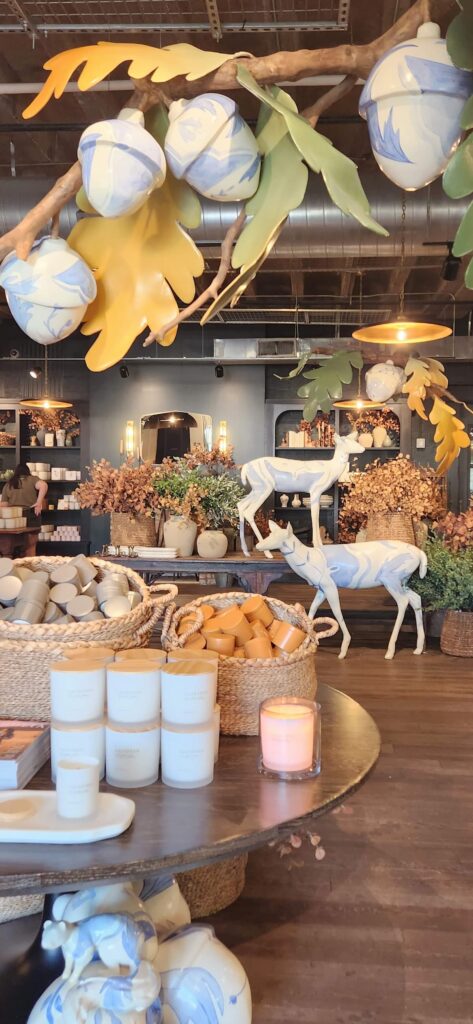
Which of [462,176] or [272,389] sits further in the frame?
[272,389]

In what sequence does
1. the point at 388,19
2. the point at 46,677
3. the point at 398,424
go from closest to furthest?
the point at 46,677 → the point at 388,19 → the point at 398,424

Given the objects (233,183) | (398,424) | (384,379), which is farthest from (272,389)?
(233,183)

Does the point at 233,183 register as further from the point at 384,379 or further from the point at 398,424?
the point at 398,424

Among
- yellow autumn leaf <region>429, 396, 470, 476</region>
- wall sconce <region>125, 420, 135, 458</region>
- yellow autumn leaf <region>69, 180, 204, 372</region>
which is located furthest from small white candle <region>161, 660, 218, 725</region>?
wall sconce <region>125, 420, 135, 458</region>

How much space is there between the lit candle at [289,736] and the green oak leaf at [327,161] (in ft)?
3.09

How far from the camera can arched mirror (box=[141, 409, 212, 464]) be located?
1001 centimetres

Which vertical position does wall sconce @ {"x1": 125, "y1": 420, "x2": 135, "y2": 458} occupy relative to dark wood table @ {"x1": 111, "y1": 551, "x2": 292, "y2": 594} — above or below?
above

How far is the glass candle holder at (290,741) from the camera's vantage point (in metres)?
1.35

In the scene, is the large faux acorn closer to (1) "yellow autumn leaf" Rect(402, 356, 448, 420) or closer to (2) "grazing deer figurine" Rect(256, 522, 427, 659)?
(1) "yellow autumn leaf" Rect(402, 356, 448, 420)

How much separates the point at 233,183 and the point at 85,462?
9.80m

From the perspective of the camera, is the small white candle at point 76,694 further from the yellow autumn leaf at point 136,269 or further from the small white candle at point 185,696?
the yellow autumn leaf at point 136,269

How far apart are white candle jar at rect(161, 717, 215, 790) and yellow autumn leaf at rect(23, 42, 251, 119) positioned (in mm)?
910

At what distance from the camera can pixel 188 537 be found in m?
5.25

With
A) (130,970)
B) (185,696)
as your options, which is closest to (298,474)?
(185,696)
